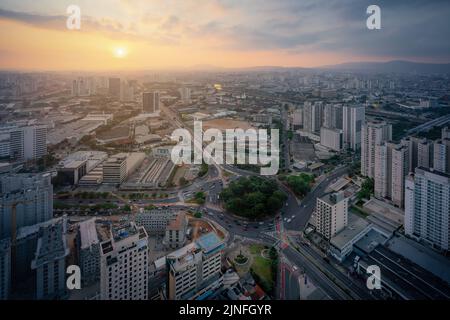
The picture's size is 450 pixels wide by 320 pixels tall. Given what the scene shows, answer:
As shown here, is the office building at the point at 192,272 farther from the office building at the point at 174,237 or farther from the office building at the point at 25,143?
the office building at the point at 25,143

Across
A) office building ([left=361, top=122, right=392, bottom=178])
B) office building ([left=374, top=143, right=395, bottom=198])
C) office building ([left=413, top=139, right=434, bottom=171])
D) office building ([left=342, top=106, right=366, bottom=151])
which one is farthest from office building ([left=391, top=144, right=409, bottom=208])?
office building ([left=342, top=106, right=366, bottom=151])

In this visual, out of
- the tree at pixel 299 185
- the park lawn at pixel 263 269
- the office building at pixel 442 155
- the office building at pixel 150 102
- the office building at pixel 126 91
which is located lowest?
the park lawn at pixel 263 269

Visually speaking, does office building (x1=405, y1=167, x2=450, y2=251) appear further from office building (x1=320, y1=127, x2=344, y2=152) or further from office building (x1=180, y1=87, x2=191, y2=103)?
office building (x1=180, y1=87, x2=191, y2=103)

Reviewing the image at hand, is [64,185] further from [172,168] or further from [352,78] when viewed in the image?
[352,78]

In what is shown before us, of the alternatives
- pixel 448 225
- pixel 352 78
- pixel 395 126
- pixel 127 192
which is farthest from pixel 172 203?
pixel 352 78

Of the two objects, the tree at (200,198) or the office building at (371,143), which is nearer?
the tree at (200,198)

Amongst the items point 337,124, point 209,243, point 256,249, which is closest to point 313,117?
point 337,124

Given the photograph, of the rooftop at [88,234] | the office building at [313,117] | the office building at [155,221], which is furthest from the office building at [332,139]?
the rooftop at [88,234]
